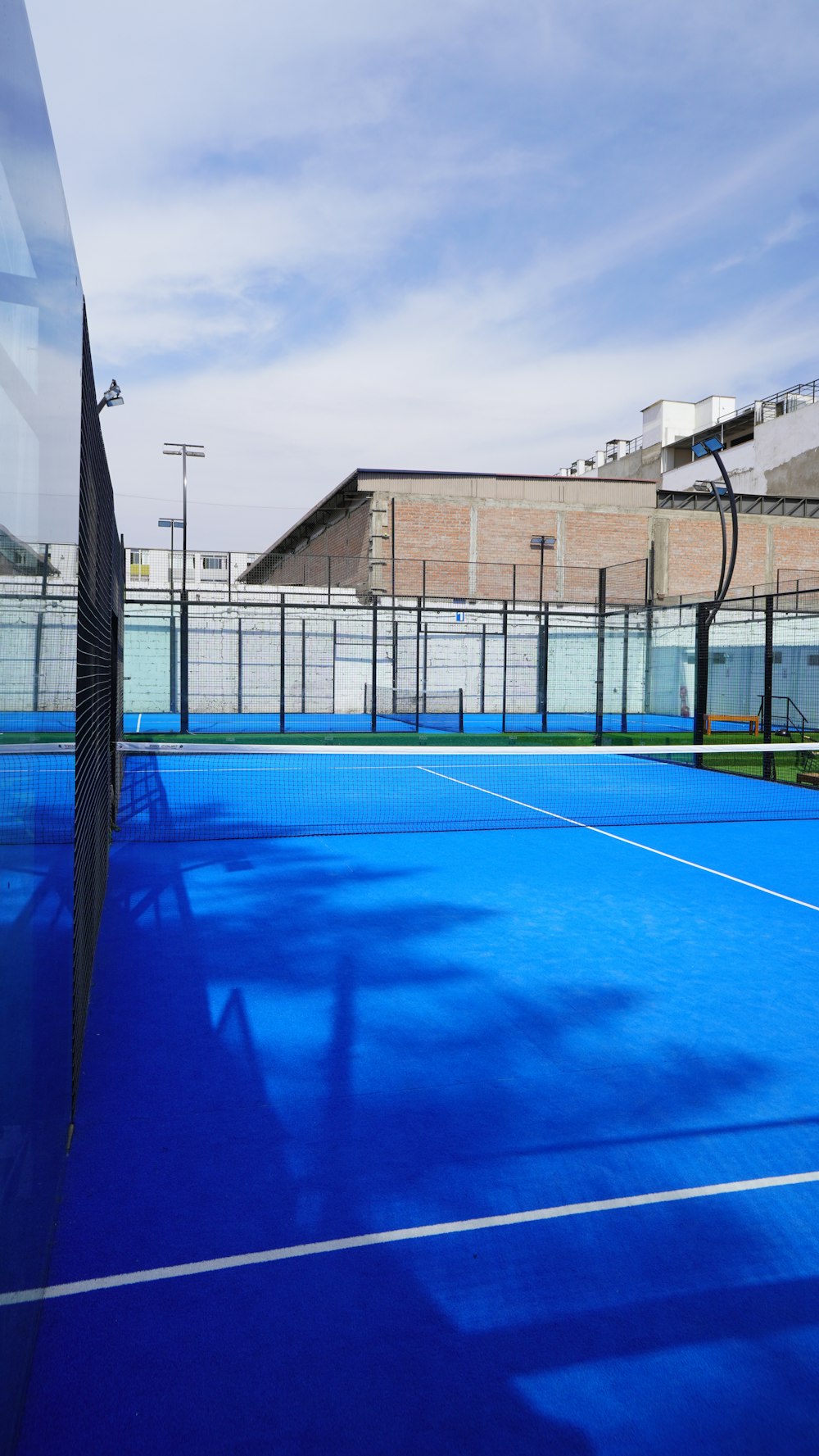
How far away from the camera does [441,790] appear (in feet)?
51.3

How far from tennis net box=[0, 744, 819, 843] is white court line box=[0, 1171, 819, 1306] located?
3859 mm

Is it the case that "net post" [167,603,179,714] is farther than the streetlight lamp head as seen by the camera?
Yes

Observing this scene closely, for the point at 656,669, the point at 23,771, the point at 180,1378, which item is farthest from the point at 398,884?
the point at 656,669

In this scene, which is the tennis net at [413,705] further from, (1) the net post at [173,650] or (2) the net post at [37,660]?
(2) the net post at [37,660]

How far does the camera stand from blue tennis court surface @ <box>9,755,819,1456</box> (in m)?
2.56

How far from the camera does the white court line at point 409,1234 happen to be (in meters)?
3.01

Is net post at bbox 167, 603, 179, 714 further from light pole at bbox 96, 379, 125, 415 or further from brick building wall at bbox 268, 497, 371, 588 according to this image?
light pole at bbox 96, 379, 125, 415

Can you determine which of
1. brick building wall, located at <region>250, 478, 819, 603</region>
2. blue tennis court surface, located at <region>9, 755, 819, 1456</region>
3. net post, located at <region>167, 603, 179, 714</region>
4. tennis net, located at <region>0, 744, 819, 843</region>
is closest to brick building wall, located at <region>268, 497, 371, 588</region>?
brick building wall, located at <region>250, 478, 819, 603</region>

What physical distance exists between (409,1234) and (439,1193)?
28 centimetres

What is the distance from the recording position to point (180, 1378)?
8.59 ft

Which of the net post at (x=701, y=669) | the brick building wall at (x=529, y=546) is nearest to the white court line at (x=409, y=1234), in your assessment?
the net post at (x=701, y=669)

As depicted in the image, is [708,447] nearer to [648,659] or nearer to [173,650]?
[648,659]

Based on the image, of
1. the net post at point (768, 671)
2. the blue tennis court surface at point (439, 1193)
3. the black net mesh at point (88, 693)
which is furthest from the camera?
the net post at point (768, 671)

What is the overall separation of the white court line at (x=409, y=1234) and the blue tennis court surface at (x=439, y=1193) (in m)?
0.02
